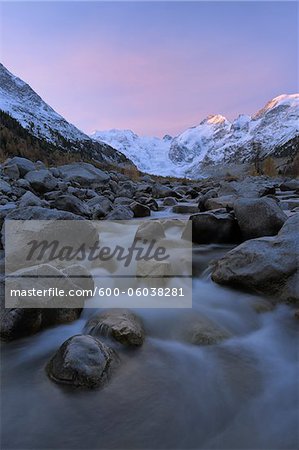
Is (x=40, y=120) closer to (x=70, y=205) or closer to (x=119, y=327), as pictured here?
(x=70, y=205)

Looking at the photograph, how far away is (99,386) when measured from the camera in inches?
105

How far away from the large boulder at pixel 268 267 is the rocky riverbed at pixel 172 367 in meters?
0.01

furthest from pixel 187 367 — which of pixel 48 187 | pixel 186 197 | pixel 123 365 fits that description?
pixel 186 197

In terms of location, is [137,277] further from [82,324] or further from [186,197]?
[186,197]

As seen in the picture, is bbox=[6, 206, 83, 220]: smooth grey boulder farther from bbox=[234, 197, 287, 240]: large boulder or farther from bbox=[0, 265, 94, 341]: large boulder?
bbox=[234, 197, 287, 240]: large boulder

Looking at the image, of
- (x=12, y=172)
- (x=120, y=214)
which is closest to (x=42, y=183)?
(x=12, y=172)

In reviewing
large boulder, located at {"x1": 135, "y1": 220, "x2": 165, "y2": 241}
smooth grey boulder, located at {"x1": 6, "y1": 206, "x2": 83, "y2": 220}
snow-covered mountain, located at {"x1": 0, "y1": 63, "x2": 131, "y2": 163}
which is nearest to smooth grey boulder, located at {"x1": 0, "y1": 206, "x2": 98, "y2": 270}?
smooth grey boulder, located at {"x1": 6, "y1": 206, "x2": 83, "y2": 220}

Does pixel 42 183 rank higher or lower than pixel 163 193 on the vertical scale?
lower

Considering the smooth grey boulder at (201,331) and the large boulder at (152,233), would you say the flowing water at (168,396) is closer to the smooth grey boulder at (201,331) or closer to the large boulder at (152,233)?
the smooth grey boulder at (201,331)

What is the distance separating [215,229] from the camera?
6.29m

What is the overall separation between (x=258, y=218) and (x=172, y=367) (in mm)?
3508

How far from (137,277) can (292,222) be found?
6.86ft

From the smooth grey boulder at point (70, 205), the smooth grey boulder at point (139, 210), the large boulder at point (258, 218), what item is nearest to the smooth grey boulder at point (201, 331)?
the large boulder at point (258, 218)

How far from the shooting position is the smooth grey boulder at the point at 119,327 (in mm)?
3225
